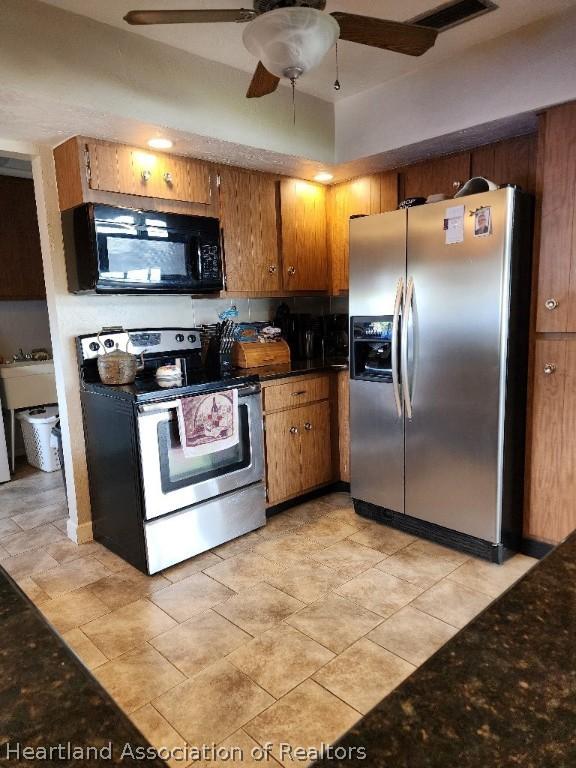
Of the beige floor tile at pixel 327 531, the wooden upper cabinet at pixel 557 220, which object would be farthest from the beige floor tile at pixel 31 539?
the wooden upper cabinet at pixel 557 220

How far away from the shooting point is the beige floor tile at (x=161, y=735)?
153 centimetres

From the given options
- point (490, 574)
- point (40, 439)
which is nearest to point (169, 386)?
point (490, 574)

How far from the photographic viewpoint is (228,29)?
2271mm

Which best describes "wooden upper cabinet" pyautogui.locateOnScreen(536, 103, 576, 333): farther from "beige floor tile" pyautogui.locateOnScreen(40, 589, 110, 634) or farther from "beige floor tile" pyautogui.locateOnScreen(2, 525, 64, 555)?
"beige floor tile" pyautogui.locateOnScreen(2, 525, 64, 555)

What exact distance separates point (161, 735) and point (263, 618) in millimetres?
669

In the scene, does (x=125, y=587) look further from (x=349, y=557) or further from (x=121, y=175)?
(x=121, y=175)

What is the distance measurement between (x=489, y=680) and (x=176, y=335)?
2778 millimetres

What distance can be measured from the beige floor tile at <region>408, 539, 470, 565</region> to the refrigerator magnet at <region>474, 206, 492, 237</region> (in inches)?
A: 63.9

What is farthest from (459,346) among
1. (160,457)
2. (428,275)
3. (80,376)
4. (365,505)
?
(80,376)

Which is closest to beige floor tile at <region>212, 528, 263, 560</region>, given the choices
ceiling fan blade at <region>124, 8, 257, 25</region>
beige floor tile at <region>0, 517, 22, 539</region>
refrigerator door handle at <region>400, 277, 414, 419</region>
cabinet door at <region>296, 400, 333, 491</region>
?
cabinet door at <region>296, 400, 333, 491</region>

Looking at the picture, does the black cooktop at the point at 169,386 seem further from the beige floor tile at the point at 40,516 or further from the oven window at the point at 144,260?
the beige floor tile at the point at 40,516

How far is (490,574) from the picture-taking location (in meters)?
2.47

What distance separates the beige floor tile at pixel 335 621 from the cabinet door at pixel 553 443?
3.49 ft

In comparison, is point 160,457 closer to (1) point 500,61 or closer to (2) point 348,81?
(2) point 348,81
